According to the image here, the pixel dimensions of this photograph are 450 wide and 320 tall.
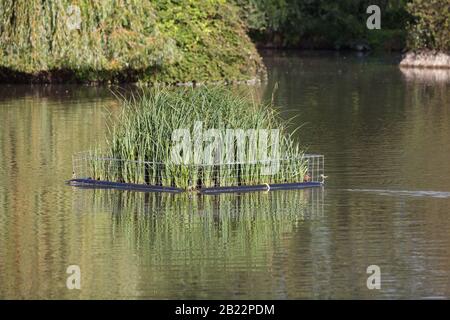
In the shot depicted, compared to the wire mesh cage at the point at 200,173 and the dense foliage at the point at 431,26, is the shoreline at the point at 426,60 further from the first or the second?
the wire mesh cage at the point at 200,173

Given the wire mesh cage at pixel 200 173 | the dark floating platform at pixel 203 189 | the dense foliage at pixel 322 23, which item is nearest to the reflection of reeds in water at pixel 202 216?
the dark floating platform at pixel 203 189

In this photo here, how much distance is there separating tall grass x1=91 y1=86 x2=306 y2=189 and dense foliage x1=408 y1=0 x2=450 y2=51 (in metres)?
29.5

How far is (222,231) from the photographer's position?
1859cm

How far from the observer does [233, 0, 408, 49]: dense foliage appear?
61.1 m

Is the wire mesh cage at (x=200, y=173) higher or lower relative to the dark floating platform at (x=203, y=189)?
higher

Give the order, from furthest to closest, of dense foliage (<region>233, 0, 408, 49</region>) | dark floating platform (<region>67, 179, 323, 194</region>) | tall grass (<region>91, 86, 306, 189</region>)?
dense foliage (<region>233, 0, 408, 49</region>), tall grass (<region>91, 86, 306, 189</region>), dark floating platform (<region>67, 179, 323, 194</region>)

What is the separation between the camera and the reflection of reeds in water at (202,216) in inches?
711

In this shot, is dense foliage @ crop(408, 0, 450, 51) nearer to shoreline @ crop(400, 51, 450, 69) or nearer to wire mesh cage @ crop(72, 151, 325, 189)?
shoreline @ crop(400, 51, 450, 69)

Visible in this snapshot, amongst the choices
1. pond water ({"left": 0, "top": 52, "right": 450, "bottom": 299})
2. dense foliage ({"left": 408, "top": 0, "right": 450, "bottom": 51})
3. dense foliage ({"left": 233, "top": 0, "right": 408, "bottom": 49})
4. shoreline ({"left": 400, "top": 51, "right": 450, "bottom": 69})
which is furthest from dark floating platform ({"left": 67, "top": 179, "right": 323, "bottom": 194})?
dense foliage ({"left": 233, "top": 0, "right": 408, "bottom": 49})

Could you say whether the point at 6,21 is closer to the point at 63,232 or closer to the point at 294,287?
the point at 63,232

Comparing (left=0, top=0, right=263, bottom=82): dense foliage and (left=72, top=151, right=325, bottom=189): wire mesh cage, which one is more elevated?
(left=0, top=0, right=263, bottom=82): dense foliage

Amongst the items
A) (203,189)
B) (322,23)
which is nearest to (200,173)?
(203,189)

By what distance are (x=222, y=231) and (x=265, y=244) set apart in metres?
1.02

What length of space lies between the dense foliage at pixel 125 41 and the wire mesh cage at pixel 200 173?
59.0 feet
